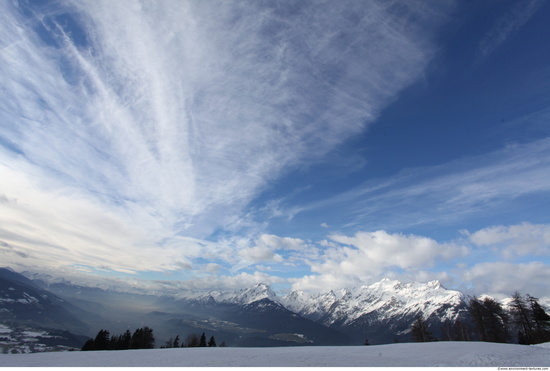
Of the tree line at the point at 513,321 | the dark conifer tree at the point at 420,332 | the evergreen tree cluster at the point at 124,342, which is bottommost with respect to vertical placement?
the evergreen tree cluster at the point at 124,342

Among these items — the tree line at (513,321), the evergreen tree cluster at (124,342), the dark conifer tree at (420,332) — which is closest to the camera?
the tree line at (513,321)

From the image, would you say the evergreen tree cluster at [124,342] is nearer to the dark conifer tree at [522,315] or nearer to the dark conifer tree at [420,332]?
the dark conifer tree at [420,332]

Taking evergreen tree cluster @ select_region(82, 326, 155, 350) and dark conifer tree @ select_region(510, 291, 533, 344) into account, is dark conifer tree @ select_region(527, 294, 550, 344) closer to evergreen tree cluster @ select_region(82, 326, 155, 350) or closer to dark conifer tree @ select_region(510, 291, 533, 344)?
dark conifer tree @ select_region(510, 291, 533, 344)

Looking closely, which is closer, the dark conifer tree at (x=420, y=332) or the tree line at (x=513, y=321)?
the tree line at (x=513, y=321)

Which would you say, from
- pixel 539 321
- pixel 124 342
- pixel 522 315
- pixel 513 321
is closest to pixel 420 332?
pixel 513 321

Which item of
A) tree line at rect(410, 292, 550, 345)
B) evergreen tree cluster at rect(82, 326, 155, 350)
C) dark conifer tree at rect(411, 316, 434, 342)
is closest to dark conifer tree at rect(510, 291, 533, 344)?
tree line at rect(410, 292, 550, 345)

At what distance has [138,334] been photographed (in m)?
73.0

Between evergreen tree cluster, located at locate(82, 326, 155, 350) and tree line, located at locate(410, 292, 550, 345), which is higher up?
tree line, located at locate(410, 292, 550, 345)

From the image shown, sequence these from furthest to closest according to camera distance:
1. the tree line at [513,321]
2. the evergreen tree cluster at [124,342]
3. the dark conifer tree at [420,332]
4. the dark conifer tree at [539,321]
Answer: the evergreen tree cluster at [124,342]
the dark conifer tree at [420,332]
the tree line at [513,321]
the dark conifer tree at [539,321]

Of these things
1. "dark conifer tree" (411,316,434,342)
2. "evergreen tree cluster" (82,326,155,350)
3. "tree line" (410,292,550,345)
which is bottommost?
"evergreen tree cluster" (82,326,155,350)

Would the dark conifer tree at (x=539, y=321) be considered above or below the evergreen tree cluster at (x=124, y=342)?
above

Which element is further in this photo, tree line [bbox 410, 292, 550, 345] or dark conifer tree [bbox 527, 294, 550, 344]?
tree line [bbox 410, 292, 550, 345]

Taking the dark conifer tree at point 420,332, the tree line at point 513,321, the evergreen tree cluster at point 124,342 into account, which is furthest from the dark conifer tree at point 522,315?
the evergreen tree cluster at point 124,342

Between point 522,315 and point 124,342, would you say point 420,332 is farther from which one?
point 124,342
